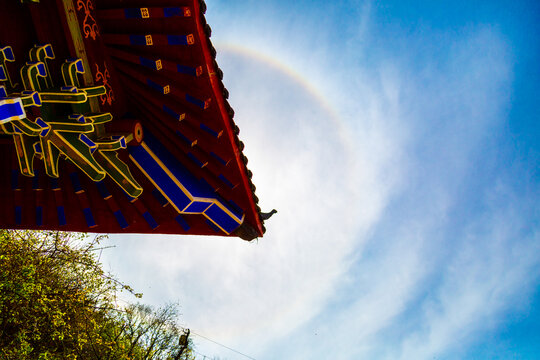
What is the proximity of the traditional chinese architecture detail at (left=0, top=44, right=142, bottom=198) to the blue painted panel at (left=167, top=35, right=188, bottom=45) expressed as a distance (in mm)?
983

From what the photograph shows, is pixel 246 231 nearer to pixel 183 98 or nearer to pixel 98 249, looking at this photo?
pixel 183 98

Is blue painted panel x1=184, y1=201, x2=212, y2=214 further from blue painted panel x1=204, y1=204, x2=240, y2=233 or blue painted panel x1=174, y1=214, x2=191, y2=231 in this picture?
blue painted panel x1=174, y1=214, x2=191, y2=231

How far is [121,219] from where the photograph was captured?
4.47 metres

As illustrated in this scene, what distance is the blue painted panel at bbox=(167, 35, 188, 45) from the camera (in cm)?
321

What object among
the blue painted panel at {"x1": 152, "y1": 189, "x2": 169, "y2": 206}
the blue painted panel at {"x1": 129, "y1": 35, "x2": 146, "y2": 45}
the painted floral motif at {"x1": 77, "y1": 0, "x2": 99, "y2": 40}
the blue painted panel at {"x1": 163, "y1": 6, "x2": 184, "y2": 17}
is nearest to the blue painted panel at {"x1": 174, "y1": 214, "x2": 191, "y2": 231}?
the blue painted panel at {"x1": 152, "y1": 189, "x2": 169, "y2": 206}

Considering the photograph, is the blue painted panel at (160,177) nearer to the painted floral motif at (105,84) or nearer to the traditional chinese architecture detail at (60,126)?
the traditional chinese architecture detail at (60,126)

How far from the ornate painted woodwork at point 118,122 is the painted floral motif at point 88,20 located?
0.03 ft

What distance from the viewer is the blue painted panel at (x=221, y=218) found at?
4.22 meters

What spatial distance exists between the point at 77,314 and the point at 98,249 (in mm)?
2312

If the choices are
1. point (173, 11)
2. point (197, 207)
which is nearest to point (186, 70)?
point (173, 11)

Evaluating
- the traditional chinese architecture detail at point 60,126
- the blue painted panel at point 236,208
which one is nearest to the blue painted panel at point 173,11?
the traditional chinese architecture detail at point 60,126

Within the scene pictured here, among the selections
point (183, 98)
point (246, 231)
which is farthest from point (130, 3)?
point (246, 231)

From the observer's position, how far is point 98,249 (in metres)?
11.8

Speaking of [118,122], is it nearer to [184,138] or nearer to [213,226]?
[184,138]
